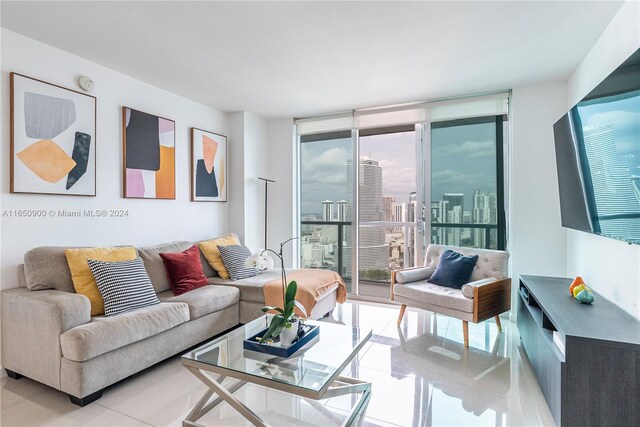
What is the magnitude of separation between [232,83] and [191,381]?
2768 millimetres

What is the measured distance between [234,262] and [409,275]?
6.12 ft

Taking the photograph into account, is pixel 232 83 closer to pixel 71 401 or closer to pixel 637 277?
pixel 71 401

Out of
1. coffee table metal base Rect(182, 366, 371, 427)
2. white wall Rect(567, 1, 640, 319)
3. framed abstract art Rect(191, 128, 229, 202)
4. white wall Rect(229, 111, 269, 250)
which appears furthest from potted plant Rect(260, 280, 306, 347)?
white wall Rect(229, 111, 269, 250)

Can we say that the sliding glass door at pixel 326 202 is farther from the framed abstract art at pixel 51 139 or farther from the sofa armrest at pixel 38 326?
the sofa armrest at pixel 38 326

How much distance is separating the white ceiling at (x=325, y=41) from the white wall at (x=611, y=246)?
0.35 ft

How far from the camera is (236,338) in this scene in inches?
Result: 83.4

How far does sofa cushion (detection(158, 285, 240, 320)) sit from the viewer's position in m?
2.68

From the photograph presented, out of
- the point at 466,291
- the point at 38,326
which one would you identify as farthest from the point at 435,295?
the point at 38,326

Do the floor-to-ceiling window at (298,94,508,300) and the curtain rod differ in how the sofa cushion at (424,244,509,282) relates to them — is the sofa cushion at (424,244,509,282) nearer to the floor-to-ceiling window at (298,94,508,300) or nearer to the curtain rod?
the floor-to-ceiling window at (298,94,508,300)

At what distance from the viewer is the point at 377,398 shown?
2.07 metres

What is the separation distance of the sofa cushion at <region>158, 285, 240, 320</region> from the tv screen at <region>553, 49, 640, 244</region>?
2.88 metres

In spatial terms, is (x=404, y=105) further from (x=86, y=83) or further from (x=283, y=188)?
(x=86, y=83)

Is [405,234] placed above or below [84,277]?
above

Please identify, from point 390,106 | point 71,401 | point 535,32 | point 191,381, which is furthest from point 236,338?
point 390,106
